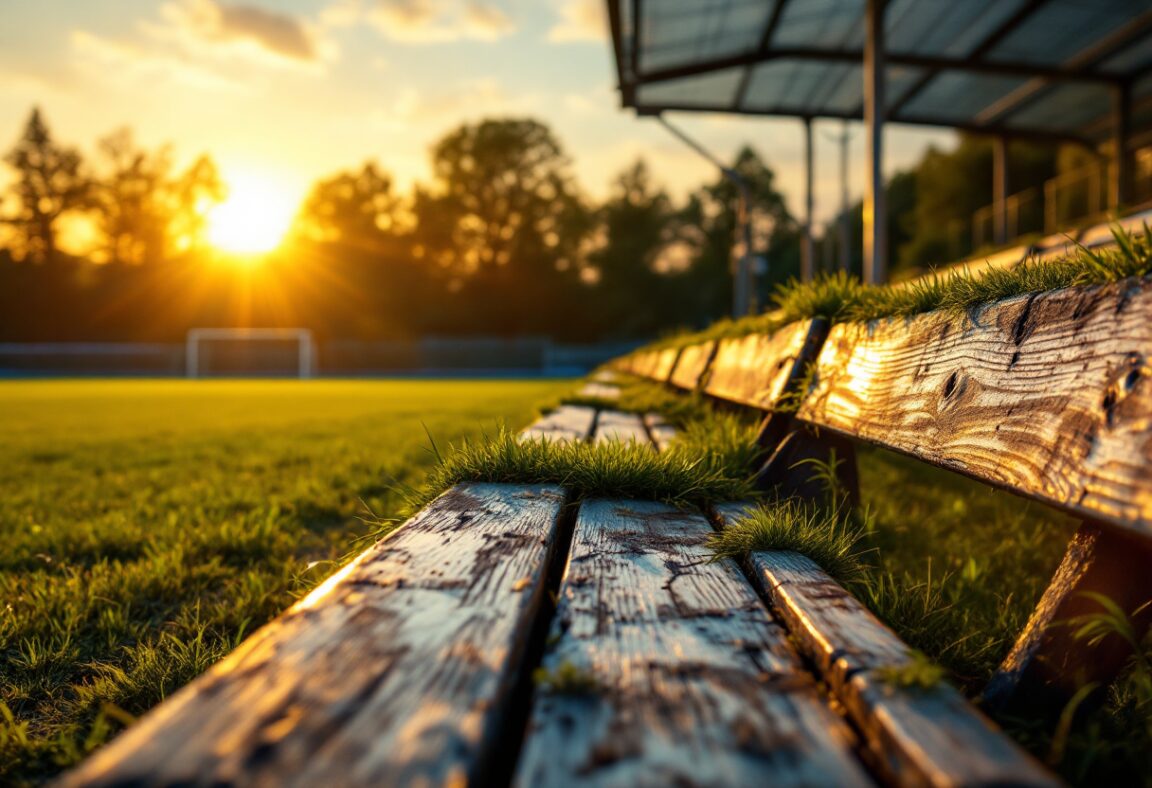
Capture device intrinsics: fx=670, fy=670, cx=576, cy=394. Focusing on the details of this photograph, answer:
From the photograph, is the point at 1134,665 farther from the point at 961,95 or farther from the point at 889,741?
the point at 961,95

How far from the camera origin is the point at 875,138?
6.96 m

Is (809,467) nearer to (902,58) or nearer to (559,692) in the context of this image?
(559,692)

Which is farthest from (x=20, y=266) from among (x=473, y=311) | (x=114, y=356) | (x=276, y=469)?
(x=276, y=469)

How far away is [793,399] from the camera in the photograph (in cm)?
195

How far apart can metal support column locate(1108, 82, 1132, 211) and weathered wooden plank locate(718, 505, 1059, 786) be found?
493 inches

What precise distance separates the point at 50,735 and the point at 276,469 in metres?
3.41

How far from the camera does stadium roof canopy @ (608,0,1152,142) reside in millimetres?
7973

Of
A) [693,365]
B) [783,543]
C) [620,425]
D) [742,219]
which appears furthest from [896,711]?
[742,219]

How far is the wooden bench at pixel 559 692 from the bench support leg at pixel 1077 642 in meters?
0.25

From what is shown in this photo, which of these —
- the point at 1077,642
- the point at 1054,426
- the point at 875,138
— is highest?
the point at 875,138

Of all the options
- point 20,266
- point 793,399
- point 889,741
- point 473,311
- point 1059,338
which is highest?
point 20,266

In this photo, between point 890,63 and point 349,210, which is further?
point 349,210

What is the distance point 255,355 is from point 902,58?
1517 inches

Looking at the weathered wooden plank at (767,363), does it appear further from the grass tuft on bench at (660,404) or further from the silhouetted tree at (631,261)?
the silhouetted tree at (631,261)
